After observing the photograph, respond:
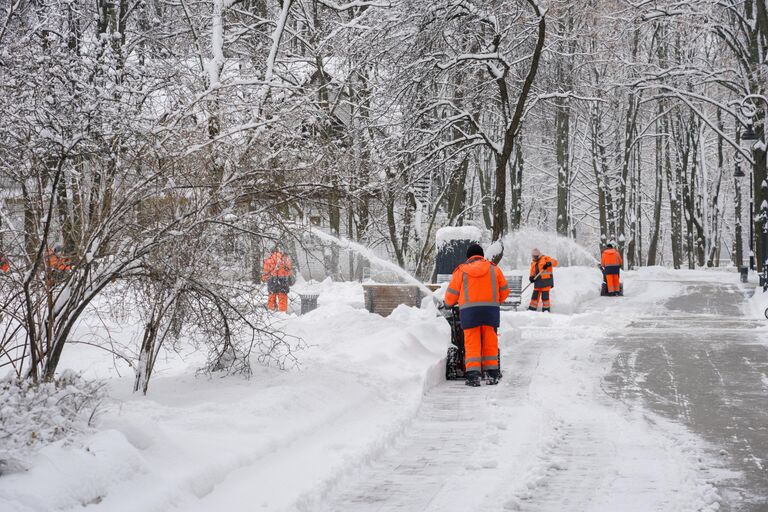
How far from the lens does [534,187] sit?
64375 millimetres

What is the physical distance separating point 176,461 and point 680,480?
11.5 feet

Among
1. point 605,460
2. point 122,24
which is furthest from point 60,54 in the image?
point 122,24

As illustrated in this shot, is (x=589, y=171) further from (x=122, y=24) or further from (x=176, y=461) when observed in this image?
(x=176, y=461)

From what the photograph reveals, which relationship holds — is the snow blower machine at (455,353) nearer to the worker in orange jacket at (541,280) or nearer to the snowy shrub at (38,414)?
the snowy shrub at (38,414)

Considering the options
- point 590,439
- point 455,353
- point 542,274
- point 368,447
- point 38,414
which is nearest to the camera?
point 38,414

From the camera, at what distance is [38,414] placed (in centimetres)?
564

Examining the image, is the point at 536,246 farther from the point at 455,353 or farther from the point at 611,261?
the point at 455,353

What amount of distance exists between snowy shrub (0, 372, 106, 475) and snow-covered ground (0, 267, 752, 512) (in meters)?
0.11

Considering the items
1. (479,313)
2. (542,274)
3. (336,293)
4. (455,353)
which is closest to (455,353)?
(455,353)

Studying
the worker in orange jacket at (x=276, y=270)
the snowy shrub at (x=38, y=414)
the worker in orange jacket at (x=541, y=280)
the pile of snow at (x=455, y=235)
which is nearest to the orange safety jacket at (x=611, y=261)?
the worker in orange jacket at (x=541, y=280)

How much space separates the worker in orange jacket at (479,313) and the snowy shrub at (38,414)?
228 inches

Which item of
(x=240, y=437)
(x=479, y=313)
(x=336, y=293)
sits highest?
(x=479, y=313)

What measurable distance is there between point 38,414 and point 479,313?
21.9 feet

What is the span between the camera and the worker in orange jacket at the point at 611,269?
1127 inches
